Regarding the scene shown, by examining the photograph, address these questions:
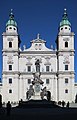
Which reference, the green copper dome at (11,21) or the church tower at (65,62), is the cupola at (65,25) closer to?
the church tower at (65,62)

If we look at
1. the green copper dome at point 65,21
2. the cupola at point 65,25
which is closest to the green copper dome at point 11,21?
the cupola at point 65,25

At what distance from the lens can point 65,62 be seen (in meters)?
80.0

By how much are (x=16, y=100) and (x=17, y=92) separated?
1.89m

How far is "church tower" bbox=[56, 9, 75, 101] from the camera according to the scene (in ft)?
258

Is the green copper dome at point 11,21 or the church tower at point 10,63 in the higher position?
the green copper dome at point 11,21

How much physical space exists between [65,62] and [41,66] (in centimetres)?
592

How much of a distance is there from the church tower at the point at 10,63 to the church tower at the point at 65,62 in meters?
10.1

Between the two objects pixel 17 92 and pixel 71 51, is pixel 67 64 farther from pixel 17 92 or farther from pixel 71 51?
pixel 17 92

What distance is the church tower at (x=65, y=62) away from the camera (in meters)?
78.5

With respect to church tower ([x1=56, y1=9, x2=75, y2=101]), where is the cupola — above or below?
above

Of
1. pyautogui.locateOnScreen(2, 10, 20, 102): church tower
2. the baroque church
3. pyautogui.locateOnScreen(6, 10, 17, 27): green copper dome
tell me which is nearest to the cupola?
the baroque church

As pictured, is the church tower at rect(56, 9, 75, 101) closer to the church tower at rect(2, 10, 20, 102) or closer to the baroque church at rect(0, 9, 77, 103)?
the baroque church at rect(0, 9, 77, 103)

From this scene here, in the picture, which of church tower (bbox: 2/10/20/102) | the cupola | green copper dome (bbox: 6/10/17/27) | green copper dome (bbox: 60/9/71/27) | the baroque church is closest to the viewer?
church tower (bbox: 2/10/20/102)

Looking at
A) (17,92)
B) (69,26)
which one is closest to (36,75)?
(17,92)
